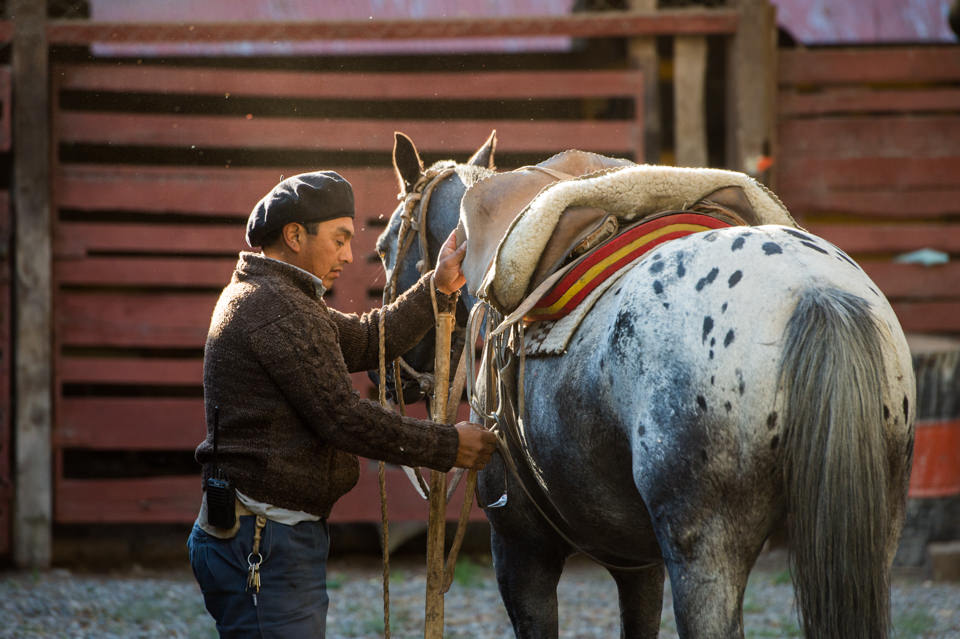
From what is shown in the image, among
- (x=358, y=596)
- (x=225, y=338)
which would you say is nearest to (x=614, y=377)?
(x=225, y=338)

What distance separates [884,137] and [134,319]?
5011 mm

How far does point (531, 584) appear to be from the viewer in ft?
9.36

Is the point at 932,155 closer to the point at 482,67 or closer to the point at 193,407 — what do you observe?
the point at 482,67

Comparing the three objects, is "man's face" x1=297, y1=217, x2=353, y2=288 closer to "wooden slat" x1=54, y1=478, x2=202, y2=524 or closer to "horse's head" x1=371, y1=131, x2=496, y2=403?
"horse's head" x1=371, y1=131, x2=496, y2=403

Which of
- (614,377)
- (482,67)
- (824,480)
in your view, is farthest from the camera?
(482,67)

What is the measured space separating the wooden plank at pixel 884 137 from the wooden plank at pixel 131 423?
14.4 ft

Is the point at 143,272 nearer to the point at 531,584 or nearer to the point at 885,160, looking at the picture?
the point at 531,584

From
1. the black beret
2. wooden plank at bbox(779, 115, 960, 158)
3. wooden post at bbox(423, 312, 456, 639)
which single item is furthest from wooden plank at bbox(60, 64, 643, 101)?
the black beret

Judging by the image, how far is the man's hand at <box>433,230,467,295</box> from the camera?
2.80 metres

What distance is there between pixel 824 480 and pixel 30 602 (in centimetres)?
498

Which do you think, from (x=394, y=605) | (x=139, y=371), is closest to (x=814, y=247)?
(x=394, y=605)

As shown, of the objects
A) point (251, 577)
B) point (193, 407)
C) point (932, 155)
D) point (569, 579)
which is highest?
point (932, 155)

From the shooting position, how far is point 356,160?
729 cm

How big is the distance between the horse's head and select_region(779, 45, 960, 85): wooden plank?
3845 mm
